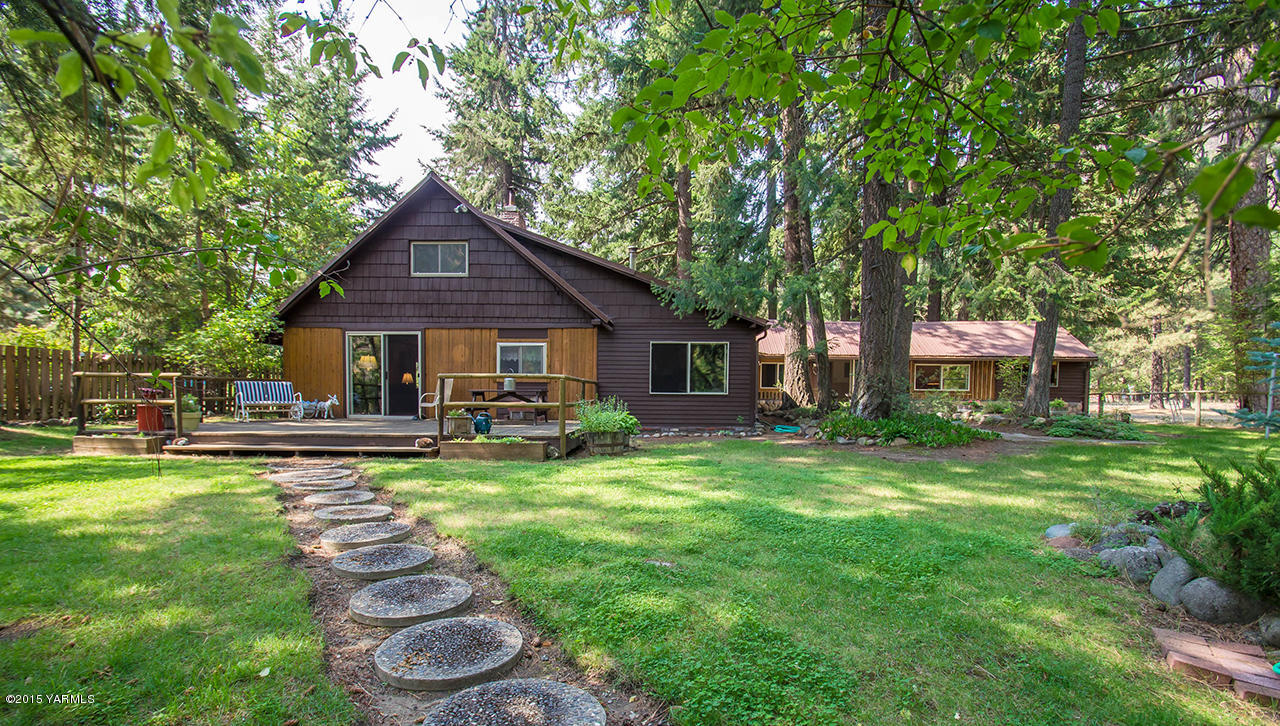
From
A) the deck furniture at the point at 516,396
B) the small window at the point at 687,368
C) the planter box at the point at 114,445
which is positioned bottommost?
the planter box at the point at 114,445

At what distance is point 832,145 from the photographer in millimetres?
11805

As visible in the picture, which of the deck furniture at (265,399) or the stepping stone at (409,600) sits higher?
the deck furniture at (265,399)

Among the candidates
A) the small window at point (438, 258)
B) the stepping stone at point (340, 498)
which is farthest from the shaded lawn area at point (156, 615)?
the small window at point (438, 258)

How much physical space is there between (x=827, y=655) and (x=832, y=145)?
37.2ft

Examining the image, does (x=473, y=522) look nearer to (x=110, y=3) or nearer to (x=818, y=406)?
(x=110, y=3)

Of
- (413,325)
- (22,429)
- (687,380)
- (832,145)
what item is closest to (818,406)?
(687,380)

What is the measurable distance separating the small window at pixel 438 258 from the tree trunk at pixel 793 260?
7.42m

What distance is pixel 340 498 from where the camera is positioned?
5.48m

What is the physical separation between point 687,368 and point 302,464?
813cm

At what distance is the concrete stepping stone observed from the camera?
2.13m

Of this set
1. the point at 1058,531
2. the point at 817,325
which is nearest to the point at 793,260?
the point at 817,325

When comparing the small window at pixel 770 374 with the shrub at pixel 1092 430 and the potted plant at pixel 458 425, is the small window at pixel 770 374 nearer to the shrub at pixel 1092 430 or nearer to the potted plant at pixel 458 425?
the shrub at pixel 1092 430

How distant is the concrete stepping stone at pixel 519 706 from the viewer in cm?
213

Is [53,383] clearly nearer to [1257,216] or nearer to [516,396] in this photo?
[516,396]
